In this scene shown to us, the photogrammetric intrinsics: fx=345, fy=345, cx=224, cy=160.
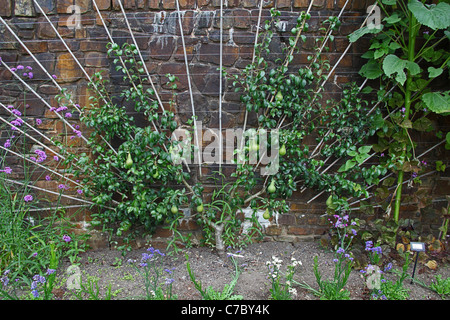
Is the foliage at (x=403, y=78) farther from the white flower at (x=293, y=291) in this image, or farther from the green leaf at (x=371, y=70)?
the white flower at (x=293, y=291)

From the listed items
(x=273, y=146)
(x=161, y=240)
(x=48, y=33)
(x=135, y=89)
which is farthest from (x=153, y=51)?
(x=161, y=240)

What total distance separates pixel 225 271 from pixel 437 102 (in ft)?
6.02

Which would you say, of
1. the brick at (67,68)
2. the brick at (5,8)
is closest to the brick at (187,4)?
the brick at (67,68)

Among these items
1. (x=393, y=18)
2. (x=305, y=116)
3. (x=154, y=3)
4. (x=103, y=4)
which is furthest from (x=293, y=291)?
(x=103, y=4)

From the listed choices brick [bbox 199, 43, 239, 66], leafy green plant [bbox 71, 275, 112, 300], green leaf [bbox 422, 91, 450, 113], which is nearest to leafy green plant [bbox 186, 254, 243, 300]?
leafy green plant [bbox 71, 275, 112, 300]

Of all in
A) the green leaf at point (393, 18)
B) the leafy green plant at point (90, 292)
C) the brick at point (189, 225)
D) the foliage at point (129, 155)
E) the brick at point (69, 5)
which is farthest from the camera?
→ the brick at point (189, 225)

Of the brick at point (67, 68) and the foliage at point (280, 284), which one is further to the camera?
the brick at point (67, 68)

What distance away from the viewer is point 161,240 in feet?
9.05

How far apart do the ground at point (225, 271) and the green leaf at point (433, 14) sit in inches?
63.7

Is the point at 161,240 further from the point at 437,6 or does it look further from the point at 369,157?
the point at 437,6

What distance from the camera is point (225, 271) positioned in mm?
2387

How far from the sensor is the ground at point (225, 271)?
7.09 feet
